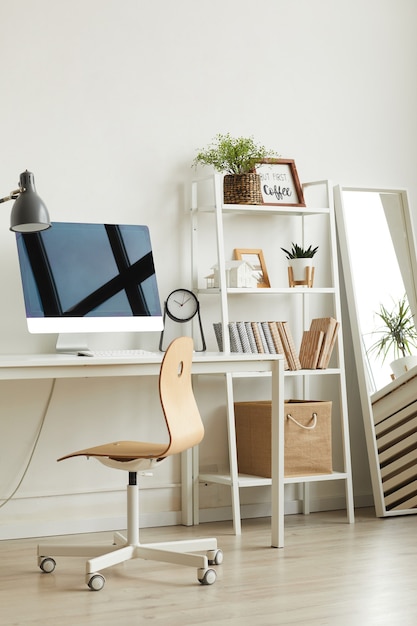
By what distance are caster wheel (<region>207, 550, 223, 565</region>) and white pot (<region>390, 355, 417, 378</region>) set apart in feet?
5.15

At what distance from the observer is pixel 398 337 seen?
4477 millimetres

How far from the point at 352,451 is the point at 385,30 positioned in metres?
2.18

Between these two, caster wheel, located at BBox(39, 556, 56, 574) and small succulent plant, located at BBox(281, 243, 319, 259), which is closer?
caster wheel, located at BBox(39, 556, 56, 574)

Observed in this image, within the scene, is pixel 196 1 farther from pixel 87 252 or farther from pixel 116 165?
pixel 87 252

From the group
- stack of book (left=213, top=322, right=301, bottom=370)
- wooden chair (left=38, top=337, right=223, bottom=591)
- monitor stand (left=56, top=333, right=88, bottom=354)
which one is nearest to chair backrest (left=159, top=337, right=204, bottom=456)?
wooden chair (left=38, top=337, right=223, bottom=591)

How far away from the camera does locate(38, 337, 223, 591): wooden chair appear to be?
2.91 metres

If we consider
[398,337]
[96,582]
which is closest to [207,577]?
[96,582]

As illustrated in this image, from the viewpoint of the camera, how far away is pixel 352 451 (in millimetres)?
4461

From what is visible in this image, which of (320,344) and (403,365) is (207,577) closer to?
(320,344)

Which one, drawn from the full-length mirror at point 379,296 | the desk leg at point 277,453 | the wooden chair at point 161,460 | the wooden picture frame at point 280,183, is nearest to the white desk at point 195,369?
the desk leg at point 277,453

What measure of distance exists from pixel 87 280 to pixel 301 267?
3.52 ft

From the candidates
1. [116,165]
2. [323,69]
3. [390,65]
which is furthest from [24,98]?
[390,65]

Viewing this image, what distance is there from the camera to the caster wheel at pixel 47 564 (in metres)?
3.12

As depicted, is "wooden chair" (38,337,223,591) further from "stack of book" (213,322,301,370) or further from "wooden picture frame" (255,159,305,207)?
"wooden picture frame" (255,159,305,207)
